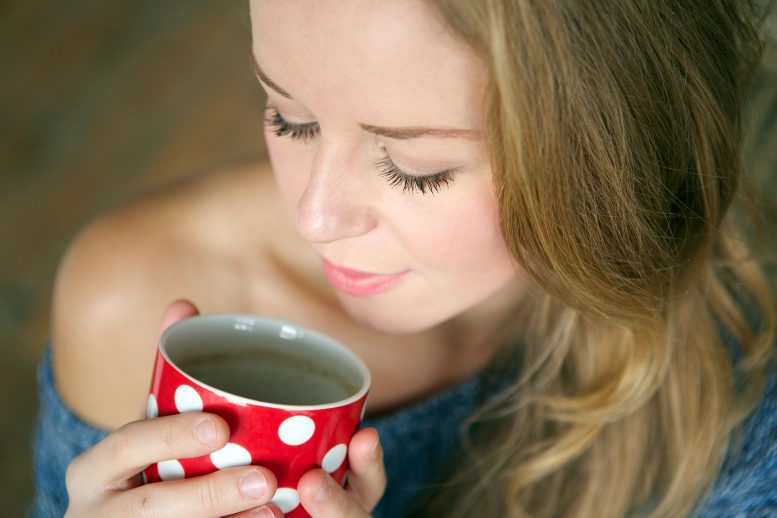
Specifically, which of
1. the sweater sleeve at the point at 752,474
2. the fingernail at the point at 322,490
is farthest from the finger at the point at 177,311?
the sweater sleeve at the point at 752,474

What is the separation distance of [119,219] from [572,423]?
0.62m

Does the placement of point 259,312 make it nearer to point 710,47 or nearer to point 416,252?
point 416,252

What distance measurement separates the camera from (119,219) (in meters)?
1.17

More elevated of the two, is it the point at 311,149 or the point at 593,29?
the point at 593,29

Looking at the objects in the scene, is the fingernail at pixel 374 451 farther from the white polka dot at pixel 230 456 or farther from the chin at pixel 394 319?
the chin at pixel 394 319

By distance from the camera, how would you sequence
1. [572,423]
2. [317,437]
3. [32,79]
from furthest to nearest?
[32,79] → [572,423] → [317,437]

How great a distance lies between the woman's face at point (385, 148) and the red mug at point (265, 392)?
0.36 ft

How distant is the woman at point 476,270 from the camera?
0.77 meters

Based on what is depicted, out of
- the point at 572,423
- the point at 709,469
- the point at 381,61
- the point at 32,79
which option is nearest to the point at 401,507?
the point at 572,423

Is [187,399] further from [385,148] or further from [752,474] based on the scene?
[752,474]

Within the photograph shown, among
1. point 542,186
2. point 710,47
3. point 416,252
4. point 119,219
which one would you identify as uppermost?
point 710,47

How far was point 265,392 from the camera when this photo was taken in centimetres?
88

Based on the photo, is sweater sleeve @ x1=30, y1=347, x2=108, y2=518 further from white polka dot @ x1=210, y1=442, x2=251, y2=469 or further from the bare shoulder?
white polka dot @ x1=210, y1=442, x2=251, y2=469

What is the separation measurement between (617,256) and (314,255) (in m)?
0.46
